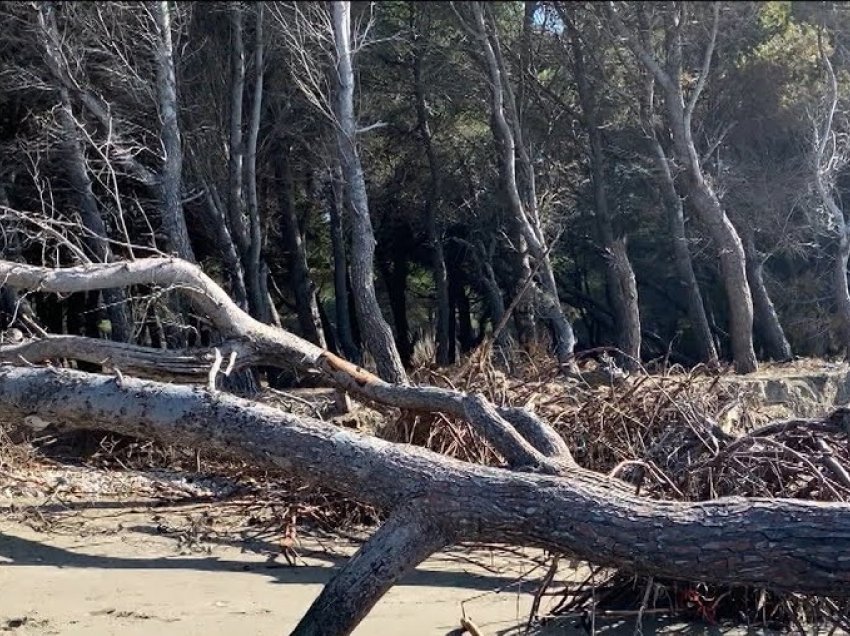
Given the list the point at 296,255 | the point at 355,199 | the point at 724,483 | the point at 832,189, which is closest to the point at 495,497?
the point at 724,483

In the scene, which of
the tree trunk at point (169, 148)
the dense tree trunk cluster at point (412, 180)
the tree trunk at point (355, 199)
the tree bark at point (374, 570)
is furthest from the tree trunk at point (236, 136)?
the tree bark at point (374, 570)

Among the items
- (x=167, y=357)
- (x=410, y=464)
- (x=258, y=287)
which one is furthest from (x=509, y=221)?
(x=410, y=464)

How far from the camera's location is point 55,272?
9461mm

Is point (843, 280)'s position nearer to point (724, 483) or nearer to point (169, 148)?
point (169, 148)

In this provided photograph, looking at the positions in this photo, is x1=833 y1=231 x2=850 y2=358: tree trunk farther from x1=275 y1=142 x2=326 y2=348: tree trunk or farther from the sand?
the sand

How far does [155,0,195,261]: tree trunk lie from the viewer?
1617cm

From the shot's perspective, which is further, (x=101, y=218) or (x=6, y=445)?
(x=101, y=218)

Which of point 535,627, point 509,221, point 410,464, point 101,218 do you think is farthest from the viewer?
→ point 509,221

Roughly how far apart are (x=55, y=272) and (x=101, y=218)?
801 cm

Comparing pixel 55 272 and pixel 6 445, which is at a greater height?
pixel 55 272

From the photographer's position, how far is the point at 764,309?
71.8 feet

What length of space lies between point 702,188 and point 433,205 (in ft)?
19.3

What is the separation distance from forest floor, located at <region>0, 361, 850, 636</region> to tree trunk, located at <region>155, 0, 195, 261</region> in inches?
239

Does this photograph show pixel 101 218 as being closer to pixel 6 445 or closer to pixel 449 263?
pixel 6 445
